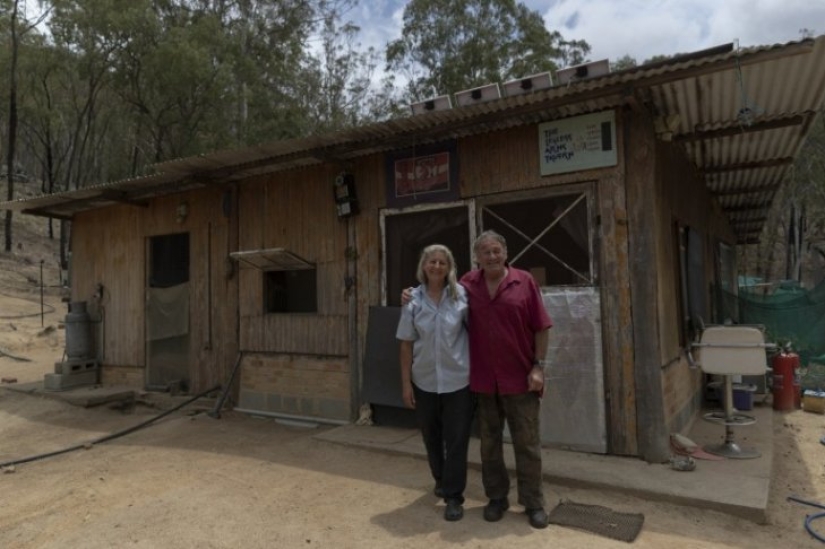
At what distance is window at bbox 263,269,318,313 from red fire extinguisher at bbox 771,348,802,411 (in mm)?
5922

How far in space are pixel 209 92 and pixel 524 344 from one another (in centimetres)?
1804

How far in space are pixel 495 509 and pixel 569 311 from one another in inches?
82.4

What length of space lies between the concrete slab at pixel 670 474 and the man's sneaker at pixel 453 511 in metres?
0.99

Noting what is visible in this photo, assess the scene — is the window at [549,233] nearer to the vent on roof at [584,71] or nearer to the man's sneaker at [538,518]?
the vent on roof at [584,71]

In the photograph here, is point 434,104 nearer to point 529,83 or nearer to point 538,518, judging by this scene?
point 529,83

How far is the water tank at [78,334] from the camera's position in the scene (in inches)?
364

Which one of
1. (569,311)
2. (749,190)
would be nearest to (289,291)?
(569,311)

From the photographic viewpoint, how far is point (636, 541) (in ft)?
11.2

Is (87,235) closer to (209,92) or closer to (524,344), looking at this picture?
(524,344)

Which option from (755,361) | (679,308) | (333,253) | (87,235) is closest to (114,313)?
(87,235)

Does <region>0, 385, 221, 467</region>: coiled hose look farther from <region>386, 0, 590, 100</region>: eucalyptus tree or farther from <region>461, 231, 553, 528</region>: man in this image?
<region>386, 0, 590, 100</region>: eucalyptus tree

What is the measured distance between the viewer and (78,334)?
366 inches

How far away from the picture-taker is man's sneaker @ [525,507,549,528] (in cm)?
355

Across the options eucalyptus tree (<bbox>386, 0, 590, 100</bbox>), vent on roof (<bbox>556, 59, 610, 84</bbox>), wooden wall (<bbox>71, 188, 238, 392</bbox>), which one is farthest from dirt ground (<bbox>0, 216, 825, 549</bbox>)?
eucalyptus tree (<bbox>386, 0, 590, 100</bbox>)
